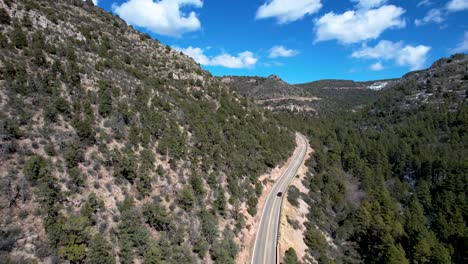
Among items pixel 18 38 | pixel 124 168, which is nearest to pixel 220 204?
pixel 124 168

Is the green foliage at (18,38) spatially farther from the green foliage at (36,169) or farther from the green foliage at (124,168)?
the green foliage at (124,168)

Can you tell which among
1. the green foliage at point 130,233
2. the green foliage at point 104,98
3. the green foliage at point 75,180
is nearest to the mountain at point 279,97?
the green foliage at point 104,98

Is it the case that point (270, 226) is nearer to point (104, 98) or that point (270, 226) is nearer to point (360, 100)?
point (104, 98)

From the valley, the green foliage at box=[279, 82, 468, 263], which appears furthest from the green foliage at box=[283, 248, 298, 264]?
the green foliage at box=[279, 82, 468, 263]

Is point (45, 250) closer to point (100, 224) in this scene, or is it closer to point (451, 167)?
point (100, 224)

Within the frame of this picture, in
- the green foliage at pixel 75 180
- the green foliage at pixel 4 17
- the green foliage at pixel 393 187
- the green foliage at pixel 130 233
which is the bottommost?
the green foliage at pixel 393 187

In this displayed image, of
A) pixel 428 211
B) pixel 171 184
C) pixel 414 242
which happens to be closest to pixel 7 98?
pixel 171 184

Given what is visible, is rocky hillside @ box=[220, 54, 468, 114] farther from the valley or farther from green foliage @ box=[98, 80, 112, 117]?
green foliage @ box=[98, 80, 112, 117]
